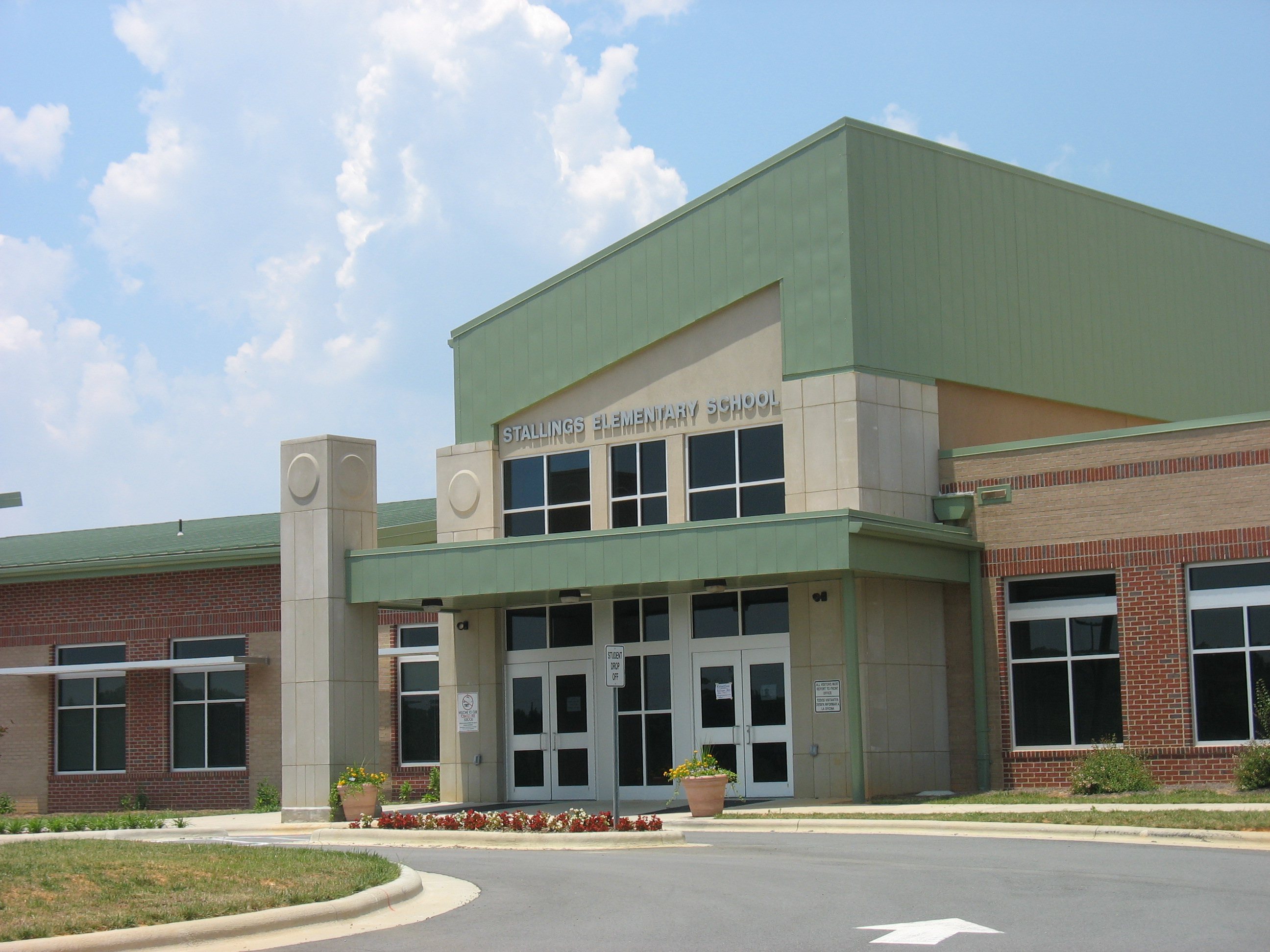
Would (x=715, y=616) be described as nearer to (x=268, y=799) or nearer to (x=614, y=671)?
(x=614, y=671)

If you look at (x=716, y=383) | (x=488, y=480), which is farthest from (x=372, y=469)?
(x=716, y=383)

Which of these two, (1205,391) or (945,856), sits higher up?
(1205,391)

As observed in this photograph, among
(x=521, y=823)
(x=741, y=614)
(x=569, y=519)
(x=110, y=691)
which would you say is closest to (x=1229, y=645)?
(x=741, y=614)

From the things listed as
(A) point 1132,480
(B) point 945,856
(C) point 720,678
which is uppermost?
(A) point 1132,480

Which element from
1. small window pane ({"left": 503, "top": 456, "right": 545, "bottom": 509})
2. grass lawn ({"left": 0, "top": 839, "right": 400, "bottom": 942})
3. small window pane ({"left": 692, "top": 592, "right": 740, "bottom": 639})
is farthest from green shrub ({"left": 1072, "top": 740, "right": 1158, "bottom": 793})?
grass lawn ({"left": 0, "top": 839, "right": 400, "bottom": 942})

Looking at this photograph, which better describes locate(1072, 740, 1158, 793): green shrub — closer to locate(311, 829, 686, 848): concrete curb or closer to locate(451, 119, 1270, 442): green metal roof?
locate(451, 119, 1270, 442): green metal roof

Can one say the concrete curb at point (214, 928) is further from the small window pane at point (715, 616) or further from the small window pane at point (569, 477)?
the small window pane at point (569, 477)

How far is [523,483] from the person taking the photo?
99.2 ft

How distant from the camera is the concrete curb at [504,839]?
20594mm

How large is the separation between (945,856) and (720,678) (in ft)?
35.5

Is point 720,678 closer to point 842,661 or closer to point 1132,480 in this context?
point 842,661

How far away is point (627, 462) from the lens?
2894 centimetres

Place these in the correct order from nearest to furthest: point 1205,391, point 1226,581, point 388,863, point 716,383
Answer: point 388,863 → point 1226,581 → point 716,383 → point 1205,391

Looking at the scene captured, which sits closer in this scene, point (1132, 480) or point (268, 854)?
point (268, 854)
